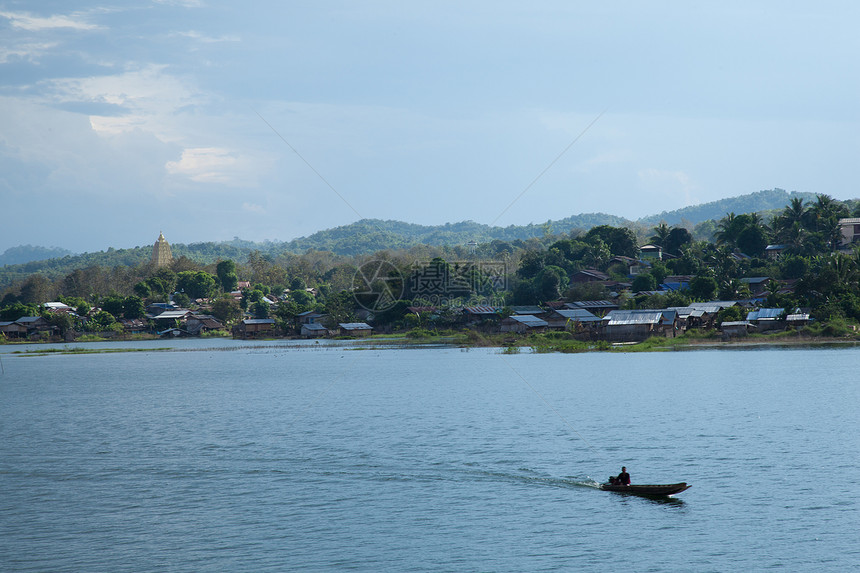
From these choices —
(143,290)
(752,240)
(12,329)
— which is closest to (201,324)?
(143,290)

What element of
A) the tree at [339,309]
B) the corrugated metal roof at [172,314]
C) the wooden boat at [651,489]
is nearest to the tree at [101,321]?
the corrugated metal roof at [172,314]

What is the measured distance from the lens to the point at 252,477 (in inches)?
1096

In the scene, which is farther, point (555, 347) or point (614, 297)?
point (614, 297)

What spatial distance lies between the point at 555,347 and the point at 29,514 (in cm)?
6193

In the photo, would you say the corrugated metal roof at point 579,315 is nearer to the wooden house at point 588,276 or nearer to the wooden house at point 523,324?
the wooden house at point 523,324

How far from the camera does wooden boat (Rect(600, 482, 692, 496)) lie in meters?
23.0

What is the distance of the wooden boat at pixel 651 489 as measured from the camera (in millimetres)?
23028

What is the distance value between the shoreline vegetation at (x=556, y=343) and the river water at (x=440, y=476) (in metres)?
15.8

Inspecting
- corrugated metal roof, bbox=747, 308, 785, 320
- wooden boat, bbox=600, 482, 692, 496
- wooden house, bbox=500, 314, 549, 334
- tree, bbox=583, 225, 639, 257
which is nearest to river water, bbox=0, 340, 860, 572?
wooden boat, bbox=600, 482, 692, 496

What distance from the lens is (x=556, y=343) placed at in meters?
81.0

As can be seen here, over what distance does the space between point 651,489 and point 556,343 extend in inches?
2281

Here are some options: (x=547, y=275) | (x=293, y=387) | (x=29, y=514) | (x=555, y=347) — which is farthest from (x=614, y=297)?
(x=29, y=514)

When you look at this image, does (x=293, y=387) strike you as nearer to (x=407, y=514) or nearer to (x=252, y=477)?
(x=252, y=477)

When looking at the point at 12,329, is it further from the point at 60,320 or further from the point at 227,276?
A: the point at 227,276
